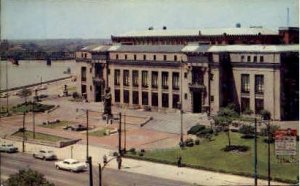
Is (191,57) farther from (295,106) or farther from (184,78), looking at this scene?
(295,106)

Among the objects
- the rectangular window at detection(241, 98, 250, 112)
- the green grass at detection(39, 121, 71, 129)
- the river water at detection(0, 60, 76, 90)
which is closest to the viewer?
the rectangular window at detection(241, 98, 250, 112)

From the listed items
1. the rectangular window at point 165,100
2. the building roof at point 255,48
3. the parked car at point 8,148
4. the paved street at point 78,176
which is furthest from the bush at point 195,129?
the parked car at point 8,148

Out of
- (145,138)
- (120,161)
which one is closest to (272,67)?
(145,138)

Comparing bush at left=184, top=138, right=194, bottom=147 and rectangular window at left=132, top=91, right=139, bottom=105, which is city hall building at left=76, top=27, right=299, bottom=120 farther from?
bush at left=184, top=138, right=194, bottom=147

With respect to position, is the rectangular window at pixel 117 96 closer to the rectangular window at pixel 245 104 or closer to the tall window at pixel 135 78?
the tall window at pixel 135 78

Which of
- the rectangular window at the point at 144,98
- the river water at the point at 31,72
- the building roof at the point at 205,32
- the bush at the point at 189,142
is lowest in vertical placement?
the bush at the point at 189,142

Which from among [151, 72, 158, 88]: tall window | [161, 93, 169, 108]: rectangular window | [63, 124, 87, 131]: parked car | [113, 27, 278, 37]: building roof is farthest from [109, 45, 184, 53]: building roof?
[63, 124, 87, 131]: parked car
